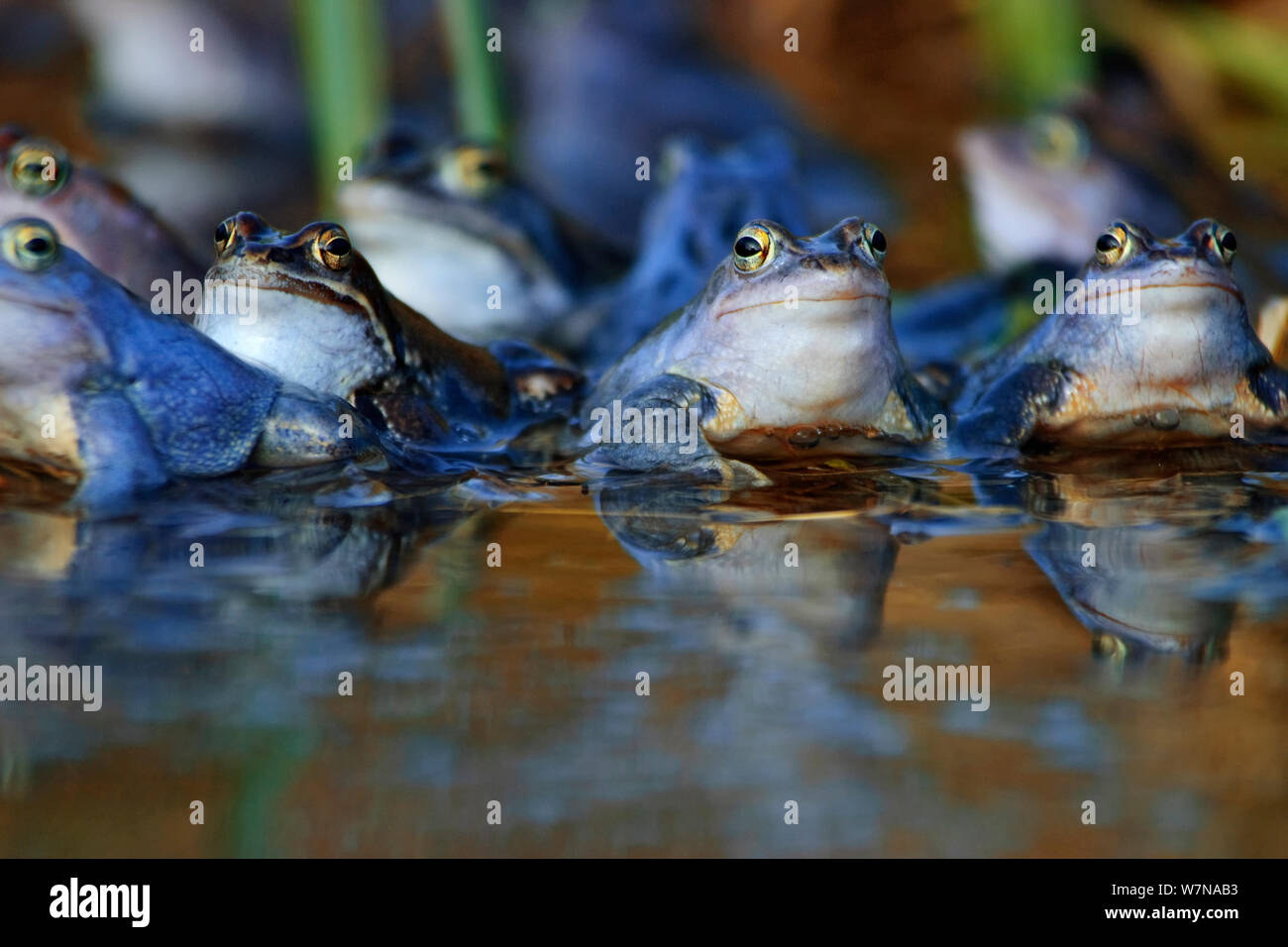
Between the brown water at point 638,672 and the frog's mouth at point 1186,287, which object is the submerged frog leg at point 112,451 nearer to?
the brown water at point 638,672

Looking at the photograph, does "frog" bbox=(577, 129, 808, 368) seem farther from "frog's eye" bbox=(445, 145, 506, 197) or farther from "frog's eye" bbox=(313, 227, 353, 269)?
"frog's eye" bbox=(313, 227, 353, 269)

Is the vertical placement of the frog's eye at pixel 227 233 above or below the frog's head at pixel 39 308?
above

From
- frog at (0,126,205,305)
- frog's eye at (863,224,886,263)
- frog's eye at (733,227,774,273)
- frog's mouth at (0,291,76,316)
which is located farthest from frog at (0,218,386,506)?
frog's eye at (863,224,886,263)

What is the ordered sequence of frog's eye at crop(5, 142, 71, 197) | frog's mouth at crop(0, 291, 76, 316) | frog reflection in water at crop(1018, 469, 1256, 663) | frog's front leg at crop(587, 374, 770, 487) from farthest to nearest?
frog's eye at crop(5, 142, 71, 197)
frog's front leg at crop(587, 374, 770, 487)
frog's mouth at crop(0, 291, 76, 316)
frog reflection in water at crop(1018, 469, 1256, 663)

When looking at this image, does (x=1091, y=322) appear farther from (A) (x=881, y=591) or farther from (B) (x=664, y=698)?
(B) (x=664, y=698)

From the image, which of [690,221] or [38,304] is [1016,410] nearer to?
[690,221]

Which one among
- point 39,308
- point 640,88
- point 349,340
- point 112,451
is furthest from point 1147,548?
point 640,88

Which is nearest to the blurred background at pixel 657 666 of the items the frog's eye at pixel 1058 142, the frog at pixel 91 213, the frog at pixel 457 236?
the frog at pixel 91 213

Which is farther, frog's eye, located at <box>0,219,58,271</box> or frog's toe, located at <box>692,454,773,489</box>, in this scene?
frog's toe, located at <box>692,454,773,489</box>
